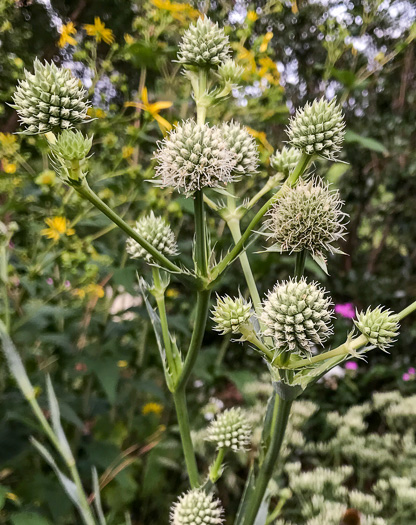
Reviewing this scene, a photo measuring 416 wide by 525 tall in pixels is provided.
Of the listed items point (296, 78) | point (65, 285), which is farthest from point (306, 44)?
point (65, 285)

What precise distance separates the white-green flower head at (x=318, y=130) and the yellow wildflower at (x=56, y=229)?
56 cm

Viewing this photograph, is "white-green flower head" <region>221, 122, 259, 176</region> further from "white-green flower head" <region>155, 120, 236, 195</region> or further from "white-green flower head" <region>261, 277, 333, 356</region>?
"white-green flower head" <region>261, 277, 333, 356</region>

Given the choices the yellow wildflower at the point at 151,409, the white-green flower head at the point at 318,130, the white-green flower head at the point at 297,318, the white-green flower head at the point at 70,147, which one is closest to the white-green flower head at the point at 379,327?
the white-green flower head at the point at 297,318

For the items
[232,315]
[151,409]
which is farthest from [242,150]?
[151,409]

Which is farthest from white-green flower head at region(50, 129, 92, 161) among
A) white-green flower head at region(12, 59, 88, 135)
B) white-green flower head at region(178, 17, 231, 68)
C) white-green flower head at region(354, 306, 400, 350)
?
white-green flower head at region(354, 306, 400, 350)

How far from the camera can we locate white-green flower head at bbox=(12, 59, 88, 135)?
15.3 inches

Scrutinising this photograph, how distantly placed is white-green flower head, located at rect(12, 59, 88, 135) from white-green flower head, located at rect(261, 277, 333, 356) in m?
0.24

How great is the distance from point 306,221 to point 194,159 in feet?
0.40

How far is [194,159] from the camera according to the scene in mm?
426

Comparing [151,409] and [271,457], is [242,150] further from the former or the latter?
[151,409]

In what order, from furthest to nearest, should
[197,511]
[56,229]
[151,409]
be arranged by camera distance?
[151,409] < [56,229] < [197,511]

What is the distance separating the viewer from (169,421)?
1440 mm

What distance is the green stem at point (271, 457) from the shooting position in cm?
42

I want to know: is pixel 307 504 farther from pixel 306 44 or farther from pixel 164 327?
pixel 306 44
